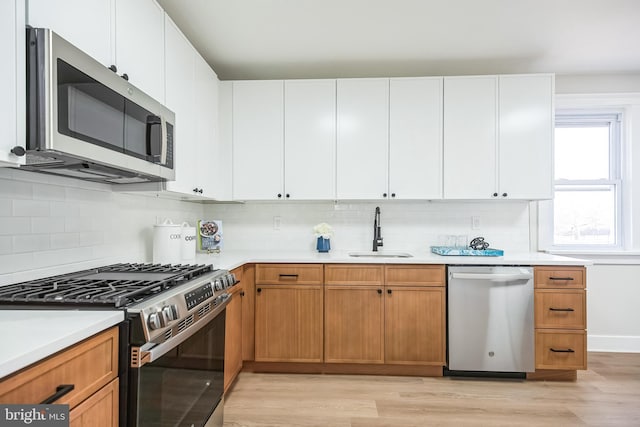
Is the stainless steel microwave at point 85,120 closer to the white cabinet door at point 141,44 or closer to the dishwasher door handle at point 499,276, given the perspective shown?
the white cabinet door at point 141,44

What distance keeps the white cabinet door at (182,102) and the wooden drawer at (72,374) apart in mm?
1164

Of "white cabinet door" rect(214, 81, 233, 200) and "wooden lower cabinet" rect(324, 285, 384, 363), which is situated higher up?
"white cabinet door" rect(214, 81, 233, 200)

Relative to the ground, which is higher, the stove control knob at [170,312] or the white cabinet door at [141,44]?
the white cabinet door at [141,44]

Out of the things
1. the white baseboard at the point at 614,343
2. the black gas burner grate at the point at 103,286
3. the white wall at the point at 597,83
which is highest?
the white wall at the point at 597,83

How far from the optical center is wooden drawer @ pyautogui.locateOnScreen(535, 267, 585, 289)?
2.61m

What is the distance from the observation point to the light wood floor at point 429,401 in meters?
2.13

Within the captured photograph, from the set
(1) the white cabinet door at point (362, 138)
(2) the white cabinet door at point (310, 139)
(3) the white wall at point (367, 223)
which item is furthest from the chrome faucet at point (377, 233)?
(2) the white cabinet door at point (310, 139)

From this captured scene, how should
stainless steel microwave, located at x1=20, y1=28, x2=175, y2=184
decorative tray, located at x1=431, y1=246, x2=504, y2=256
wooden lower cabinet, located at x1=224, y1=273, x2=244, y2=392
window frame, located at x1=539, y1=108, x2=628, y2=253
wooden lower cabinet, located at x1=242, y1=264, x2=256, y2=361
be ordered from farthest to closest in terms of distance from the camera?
window frame, located at x1=539, y1=108, x2=628, y2=253
decorative tray, located at x1=431, y1=246, x2=504, y2=256
wooden lower cabinet, located at x1=242, y1=264, x2=256, y2=361
wooden lower cabinet, located at x1=224, y1=273, x2=244, y2=392
stainless steel microwave, located at x1=20, y1=28, x2=175, y2=184

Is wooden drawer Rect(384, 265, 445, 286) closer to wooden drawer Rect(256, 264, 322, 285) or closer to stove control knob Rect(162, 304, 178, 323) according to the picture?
wooden drawer Rect(256, 264, 322, 285)

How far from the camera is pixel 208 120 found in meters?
2.84

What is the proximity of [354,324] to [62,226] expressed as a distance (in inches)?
75.5

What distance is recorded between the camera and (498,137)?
2.95 metres

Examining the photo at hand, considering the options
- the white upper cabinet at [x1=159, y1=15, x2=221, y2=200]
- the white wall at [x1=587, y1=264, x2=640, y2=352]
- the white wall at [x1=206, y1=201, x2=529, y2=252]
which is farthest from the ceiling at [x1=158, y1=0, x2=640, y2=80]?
the white wall at [x1=587, y1=264, x2=640, y2=352]

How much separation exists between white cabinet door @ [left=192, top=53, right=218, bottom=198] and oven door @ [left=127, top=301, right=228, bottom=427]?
1.14 meters
